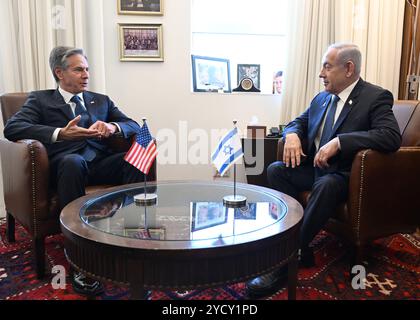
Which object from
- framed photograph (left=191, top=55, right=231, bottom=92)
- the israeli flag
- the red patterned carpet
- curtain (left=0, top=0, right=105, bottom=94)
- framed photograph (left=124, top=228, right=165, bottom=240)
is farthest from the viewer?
framed photograph (left=191, top=55, right=231, bottom=92)

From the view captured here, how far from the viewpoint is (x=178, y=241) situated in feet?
3.60

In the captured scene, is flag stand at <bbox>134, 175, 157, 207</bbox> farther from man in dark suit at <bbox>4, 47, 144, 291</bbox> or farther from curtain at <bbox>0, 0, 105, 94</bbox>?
curtain at <bbox>0, 0, 105, 94</bbox>

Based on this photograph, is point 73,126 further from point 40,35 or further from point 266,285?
point 266,285

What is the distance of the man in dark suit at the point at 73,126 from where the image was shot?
200 cm

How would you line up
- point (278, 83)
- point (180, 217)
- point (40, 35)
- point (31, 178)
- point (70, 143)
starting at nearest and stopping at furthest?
point (180, 217)
point (31, 178)
point (70, 143)
point (40, 35)
point (278, 83)

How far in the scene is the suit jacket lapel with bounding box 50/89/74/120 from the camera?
85.6 inches

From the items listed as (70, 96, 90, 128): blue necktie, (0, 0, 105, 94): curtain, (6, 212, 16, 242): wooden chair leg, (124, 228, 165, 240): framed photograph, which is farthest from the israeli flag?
(0, 0, 105, 94): curtain

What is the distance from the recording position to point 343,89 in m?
2.05

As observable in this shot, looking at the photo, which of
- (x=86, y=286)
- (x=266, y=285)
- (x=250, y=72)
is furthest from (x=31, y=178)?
(x=250, y=72)

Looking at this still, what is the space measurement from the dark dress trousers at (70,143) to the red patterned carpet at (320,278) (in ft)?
1.35

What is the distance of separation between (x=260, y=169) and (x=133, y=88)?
3.89 feet

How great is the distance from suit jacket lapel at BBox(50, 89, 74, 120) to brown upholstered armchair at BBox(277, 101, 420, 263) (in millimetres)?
1573

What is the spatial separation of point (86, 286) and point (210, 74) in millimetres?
2032
